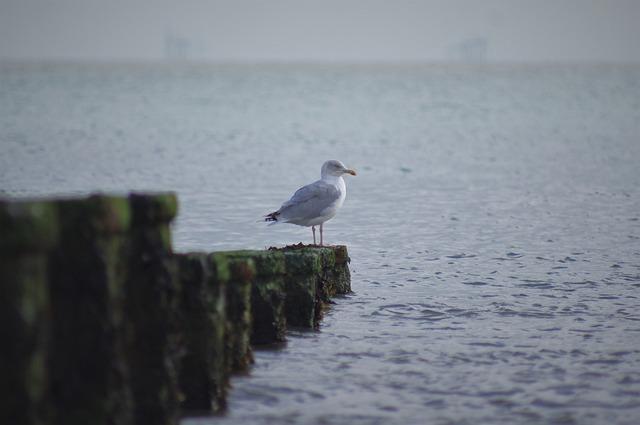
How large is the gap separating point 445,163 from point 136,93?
61.3 meters

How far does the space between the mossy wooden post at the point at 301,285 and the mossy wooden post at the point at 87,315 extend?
403 cm

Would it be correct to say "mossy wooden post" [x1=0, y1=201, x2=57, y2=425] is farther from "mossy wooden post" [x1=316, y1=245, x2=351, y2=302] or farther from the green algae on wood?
"mossy wooden post" [x1=316, y1=245, x2=351, y2=302]

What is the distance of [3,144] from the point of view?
39.8 meters

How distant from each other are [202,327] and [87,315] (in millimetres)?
1704

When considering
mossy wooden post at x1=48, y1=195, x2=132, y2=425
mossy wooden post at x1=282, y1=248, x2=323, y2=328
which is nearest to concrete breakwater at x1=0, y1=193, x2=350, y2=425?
mossy wooden post at x1=48, y1=195, x2=132, y2=425

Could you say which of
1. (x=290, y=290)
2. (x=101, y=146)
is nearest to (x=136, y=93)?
(x=101, y=146)

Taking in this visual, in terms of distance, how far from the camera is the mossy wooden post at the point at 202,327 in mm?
7410

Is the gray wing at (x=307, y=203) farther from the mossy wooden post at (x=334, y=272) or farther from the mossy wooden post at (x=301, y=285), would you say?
the mossy wooden post at (x=301, y=285)

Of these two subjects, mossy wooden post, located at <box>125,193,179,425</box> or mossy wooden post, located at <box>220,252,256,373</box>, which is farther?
mossy wooden post, located at <box>220,252,256,373</box>

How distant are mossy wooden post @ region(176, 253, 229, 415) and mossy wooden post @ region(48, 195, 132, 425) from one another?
52.9 inches

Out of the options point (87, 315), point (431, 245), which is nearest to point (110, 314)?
point (87, 315)

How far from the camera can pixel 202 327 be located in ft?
24.8

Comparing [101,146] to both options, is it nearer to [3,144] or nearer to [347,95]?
[3,144]

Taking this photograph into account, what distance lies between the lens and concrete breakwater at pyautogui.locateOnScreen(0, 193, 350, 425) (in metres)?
5.23
